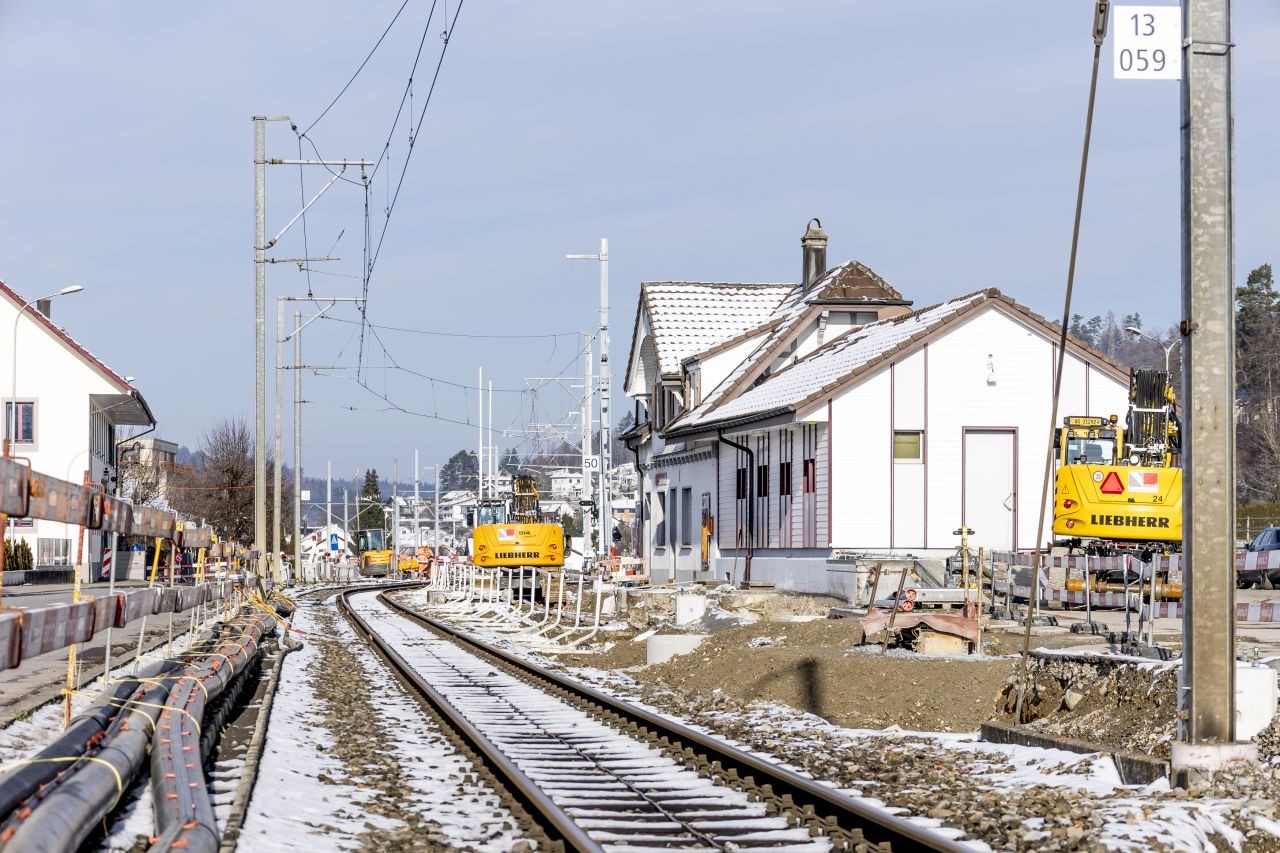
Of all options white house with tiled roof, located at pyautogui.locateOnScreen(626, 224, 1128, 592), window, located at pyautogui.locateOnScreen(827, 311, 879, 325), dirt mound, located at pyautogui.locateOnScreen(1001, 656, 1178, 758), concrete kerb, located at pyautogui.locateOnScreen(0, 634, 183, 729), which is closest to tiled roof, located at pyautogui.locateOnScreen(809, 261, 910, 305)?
window, located at pyautogui.locateOnScreen(827, 311, 879, 325)

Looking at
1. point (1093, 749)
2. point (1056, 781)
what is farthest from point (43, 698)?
point (1093, 749)

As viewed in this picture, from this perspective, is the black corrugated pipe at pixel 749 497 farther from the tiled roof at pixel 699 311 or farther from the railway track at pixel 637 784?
the railway track at pixel 637 784

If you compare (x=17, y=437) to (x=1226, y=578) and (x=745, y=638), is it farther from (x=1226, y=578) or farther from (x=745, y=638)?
(x=1226, y=578)

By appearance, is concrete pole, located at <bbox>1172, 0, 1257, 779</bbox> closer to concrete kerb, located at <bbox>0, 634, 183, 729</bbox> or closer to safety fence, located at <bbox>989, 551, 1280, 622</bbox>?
concrete kerb, located at <bbox>0, 634, 183, 729</bbox>

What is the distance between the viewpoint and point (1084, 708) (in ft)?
42.3

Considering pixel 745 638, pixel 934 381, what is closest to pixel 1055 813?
pixel 745 638

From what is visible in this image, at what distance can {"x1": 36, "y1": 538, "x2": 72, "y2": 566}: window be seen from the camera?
53.1 metres

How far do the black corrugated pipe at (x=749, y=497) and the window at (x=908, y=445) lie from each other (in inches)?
239

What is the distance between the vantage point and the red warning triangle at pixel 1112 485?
755 inches

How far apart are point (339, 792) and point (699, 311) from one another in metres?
Answer: 39.5

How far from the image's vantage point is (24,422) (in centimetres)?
5653

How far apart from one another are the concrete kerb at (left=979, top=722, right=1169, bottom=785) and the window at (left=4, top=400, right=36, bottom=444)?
4925 centimetres

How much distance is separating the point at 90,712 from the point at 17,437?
160 feet

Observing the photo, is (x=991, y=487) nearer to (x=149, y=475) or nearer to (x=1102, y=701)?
(x=1102, y=701)
